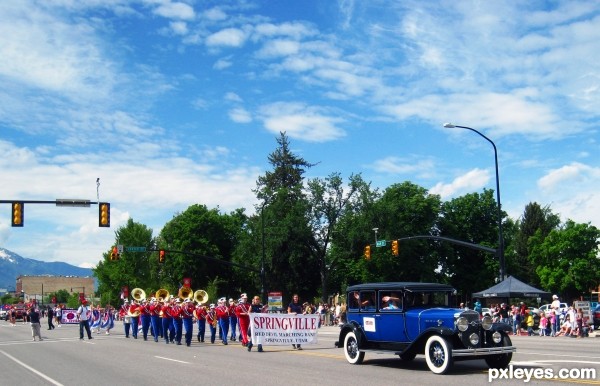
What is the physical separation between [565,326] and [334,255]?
40060 millimetres

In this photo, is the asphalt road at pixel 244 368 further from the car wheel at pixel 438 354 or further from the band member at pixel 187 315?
the band member at pixel 187 315

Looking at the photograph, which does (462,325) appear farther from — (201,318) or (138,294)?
(138,294)

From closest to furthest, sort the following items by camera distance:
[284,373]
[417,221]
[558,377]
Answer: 1. [558,377]
2. [284,373]
3. [417,221]

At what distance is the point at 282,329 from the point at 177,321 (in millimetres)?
5954

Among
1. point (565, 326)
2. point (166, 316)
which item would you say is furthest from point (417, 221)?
point (166, 316)


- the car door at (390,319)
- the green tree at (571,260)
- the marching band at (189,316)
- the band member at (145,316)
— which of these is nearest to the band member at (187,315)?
the marching band at (189,316)

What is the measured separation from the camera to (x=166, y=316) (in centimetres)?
2844

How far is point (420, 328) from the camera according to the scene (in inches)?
599

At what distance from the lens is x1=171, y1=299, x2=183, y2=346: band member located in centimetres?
2702

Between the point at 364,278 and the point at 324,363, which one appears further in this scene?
the point at 364,278

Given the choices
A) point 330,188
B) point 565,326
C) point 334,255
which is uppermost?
point 330,188

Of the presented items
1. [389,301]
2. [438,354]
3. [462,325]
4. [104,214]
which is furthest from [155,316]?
[462,325]

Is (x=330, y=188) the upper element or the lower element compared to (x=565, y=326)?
upper

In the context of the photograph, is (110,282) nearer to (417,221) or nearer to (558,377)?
(417,221)
